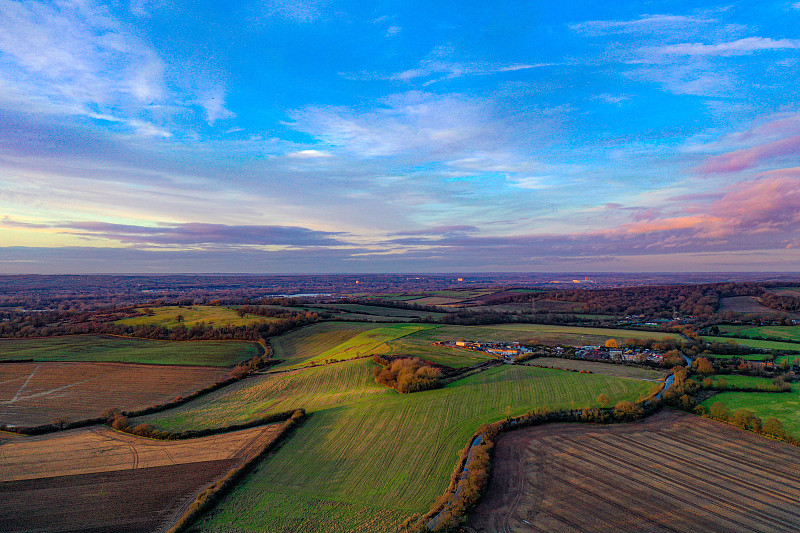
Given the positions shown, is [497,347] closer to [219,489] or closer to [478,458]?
[478,458]

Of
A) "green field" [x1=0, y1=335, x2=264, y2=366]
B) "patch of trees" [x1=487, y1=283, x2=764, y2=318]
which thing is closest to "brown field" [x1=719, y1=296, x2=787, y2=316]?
"patch of trees" [x1=487, y1=283, x2=764, y2=318]

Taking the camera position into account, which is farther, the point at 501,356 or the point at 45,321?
the point at 45,321

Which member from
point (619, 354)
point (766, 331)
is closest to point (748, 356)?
point (619, 354)

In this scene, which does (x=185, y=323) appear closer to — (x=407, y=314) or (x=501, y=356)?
(x=407, y=314)

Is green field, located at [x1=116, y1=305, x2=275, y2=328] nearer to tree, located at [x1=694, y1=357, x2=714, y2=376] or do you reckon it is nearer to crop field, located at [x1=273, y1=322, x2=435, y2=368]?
crop field, located at [x1=273, y1=322, x2=435, y2=368]

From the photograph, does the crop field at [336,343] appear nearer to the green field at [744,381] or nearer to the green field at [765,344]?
the green field at [744,381]

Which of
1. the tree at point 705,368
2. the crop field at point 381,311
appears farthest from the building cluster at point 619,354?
the crop field at point 381,311

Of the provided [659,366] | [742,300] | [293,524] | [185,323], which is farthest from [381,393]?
[742,300]
